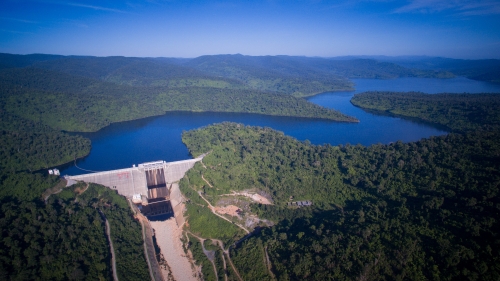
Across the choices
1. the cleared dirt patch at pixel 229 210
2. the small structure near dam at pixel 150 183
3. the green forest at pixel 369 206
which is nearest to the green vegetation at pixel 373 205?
the green forest at pixel 369 206

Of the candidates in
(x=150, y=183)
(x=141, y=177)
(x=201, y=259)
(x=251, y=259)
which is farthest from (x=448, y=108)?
(x=141, y=177)

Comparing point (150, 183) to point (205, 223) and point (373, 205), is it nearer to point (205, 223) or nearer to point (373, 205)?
point (205, 223)

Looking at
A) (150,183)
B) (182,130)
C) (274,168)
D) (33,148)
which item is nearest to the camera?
(274,168)

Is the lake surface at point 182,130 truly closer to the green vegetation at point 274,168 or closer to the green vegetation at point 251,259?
the green vegetation at point 274,168

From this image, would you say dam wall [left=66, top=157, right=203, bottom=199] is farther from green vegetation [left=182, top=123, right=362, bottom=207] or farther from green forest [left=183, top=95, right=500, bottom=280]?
green vegetation [left=182, top=123, right=362, bottom=207]

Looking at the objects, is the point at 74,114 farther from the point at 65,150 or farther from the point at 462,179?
the point at 462,179
